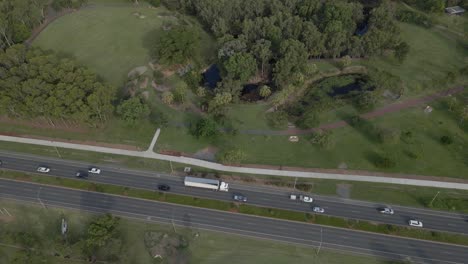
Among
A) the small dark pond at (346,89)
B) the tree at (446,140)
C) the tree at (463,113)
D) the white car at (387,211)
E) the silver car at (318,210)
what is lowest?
the silver car at (318,210)

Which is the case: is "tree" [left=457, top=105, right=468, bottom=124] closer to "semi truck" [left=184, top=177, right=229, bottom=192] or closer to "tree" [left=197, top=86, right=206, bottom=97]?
"semi truck" [left=184, top=177, right=229, bottom=192]

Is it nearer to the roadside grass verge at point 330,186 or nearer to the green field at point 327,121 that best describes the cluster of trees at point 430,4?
the green field at point 327,121

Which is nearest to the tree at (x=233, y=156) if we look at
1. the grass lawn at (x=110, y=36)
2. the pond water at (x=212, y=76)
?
the pond water at (x=212, y=76)

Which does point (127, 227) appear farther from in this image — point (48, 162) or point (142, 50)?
point (142, 50)

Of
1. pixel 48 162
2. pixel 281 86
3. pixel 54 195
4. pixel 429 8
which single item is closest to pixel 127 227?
pixel 54 195

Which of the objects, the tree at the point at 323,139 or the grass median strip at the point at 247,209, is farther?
the tree at the point at 323,139

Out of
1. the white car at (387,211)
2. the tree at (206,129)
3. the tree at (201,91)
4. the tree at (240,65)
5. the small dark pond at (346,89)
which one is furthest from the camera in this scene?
the small dark pond at (346,89)

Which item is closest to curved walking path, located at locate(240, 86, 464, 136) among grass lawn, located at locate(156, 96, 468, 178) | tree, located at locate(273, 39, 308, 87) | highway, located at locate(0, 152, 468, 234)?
grass lawn, located at locate(156, 96, 468, 178)

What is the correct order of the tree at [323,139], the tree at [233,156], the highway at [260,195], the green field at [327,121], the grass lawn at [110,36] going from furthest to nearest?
the grass lawn at [110,36] < the green field at [327,121] < the tree at [323,139] < the tree at [233,156] < the highway at [260,195]
